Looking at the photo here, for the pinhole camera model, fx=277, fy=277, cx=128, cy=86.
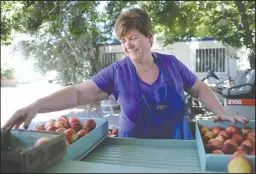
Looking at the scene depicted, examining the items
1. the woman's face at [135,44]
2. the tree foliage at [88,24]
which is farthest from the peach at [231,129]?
the tree foliage at [88,24]

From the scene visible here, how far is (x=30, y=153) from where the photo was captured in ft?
3.42

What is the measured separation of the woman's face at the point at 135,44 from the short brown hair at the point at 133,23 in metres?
0.03

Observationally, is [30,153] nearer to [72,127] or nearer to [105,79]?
[72,127]

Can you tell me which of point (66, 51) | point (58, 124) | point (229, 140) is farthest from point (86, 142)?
point (66, 51)

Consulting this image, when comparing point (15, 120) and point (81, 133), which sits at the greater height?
point (15, 120)

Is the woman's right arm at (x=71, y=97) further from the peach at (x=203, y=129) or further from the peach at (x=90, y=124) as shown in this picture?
the peach at (x=203, y=129)

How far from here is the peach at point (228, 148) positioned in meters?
1.36

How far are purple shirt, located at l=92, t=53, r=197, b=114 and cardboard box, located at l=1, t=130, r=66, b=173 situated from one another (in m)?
0.76

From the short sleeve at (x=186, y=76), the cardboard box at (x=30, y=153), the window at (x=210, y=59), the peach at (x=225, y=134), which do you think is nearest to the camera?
the cardboard box at (x=30, y=153)

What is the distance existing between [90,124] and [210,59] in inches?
544

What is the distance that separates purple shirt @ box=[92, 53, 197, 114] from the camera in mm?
1930

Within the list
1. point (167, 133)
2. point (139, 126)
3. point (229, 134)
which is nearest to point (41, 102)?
point (139, 126)

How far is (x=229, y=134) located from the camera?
5.34 ft

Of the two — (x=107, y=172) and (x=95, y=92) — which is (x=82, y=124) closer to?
(x=95, y=92)
